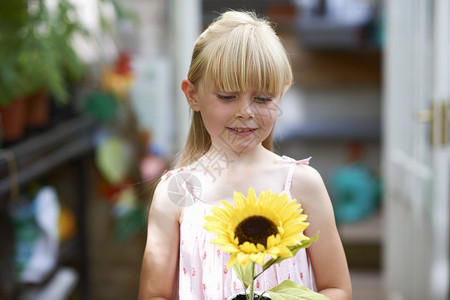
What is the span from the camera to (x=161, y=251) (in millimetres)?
737

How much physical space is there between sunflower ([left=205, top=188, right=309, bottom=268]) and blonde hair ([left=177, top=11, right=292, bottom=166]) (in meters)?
0.13

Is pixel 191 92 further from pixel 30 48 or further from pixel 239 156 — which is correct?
pixel 30 48

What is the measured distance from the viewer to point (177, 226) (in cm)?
75

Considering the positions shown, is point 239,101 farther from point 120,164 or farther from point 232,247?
point 120,164

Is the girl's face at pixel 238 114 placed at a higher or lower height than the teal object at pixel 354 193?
higher

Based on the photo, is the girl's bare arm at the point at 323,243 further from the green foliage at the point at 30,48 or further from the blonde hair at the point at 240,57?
the green foliage at the point at 30,48

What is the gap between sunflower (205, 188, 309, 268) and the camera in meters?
0.58

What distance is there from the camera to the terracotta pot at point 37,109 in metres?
2.22

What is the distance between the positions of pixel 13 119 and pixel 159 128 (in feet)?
2.99

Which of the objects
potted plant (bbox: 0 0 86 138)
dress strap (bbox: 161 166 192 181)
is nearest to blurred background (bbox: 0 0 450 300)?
potted plant (bbox: 0 0 86 138)

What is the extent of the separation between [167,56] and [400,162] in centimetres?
116

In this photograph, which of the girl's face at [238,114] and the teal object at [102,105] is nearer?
the girl's face at [238,114]

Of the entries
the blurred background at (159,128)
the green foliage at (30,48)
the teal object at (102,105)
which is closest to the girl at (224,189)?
the blurred background at (159,128)

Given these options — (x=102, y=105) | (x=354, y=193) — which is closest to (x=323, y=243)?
(x=102, y=105)
